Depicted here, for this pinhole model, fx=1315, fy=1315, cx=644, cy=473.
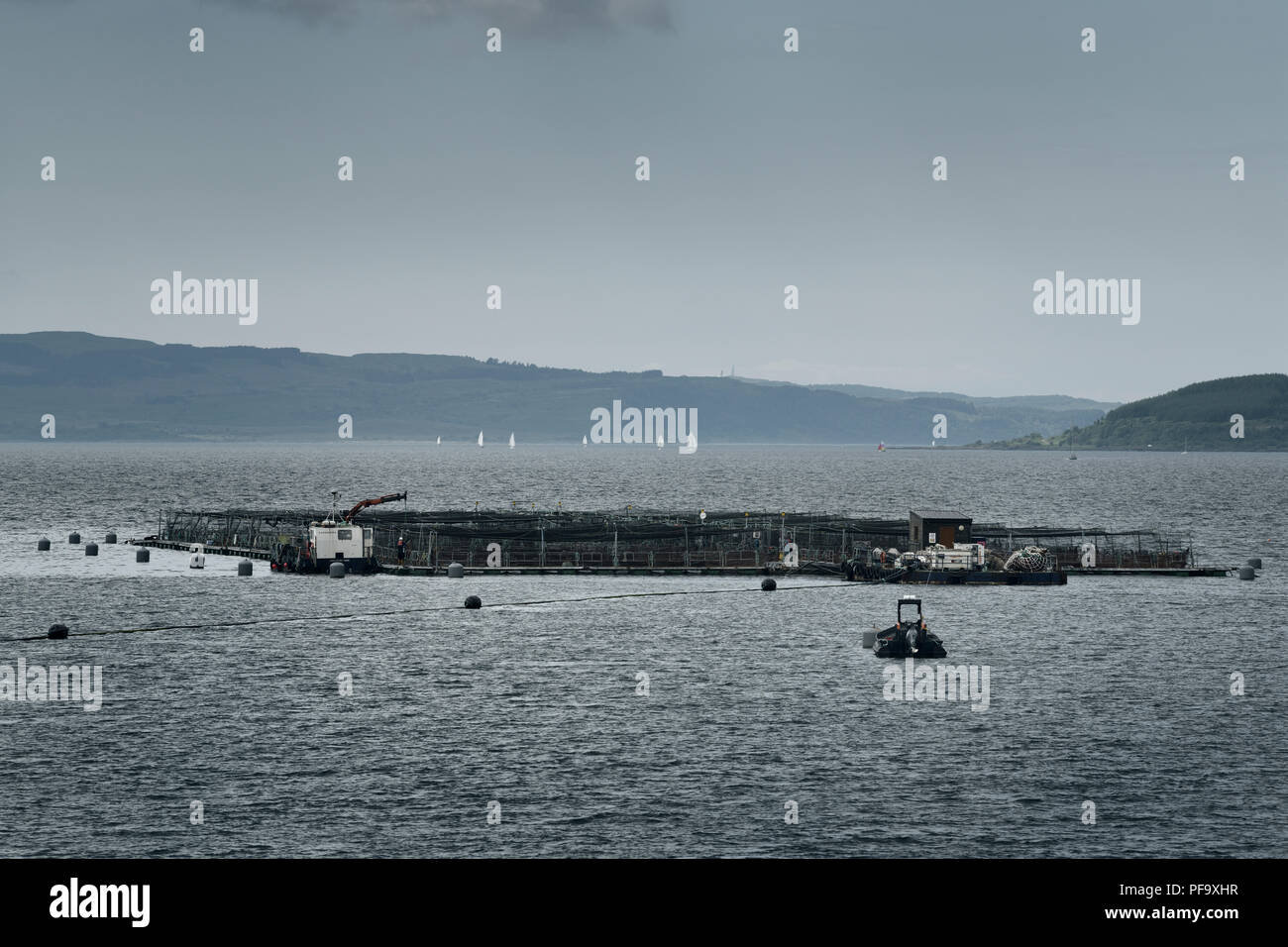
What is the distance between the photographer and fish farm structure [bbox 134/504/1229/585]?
125 m

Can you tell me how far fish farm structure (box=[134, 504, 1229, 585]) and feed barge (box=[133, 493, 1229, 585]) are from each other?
15 centimetres

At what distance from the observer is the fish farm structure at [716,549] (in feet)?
410

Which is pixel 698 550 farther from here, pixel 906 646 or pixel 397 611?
pixel 906 646

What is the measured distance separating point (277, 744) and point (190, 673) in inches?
786

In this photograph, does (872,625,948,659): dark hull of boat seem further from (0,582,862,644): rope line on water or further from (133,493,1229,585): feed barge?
(133,493,1229,585): feed barge

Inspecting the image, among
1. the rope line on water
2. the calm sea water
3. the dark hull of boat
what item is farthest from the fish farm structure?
the dark hull of boat

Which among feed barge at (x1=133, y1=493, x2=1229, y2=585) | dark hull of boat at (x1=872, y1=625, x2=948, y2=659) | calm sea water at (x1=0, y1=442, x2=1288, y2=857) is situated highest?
feed barge at (x1=133, y1=493, x2=1229, y2=585)

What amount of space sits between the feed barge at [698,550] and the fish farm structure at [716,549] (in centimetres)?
15

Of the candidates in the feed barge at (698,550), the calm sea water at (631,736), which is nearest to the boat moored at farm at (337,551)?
the feed barge at (698,550)

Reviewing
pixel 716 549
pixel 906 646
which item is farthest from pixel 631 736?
pixel 716 549

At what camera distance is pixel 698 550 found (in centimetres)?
14338

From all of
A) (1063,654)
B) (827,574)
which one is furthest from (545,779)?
(827,574)

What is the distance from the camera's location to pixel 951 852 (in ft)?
140
